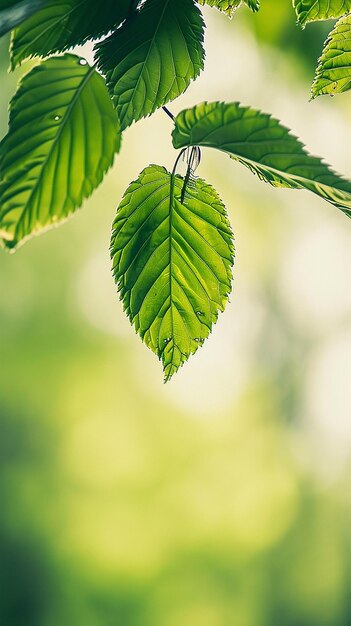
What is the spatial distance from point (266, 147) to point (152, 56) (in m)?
0.13

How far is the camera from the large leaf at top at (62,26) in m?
0.33

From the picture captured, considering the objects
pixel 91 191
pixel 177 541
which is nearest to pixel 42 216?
pixel 91 191

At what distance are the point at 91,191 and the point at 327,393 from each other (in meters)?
5.47

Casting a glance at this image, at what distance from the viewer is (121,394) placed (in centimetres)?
577

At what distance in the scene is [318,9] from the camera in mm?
384

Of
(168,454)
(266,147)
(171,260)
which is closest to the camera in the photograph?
(266,147)

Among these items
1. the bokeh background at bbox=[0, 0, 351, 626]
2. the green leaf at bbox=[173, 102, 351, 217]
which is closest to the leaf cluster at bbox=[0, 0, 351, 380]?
the green leaf at bbox=[173, 102, 351, 217]

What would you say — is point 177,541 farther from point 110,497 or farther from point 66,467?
point 66,467

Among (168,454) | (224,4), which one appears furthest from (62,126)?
(168,454)

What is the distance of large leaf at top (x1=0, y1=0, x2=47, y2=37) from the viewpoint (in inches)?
11.1

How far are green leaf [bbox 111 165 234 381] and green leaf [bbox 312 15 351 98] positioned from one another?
11cm

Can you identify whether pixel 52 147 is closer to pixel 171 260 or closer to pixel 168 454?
pixel 171 260

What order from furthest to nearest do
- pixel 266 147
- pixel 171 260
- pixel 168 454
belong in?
pixel 168 454 < pixel 171 260 < pixel 266 147

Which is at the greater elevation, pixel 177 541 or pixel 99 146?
pixel 99 146
